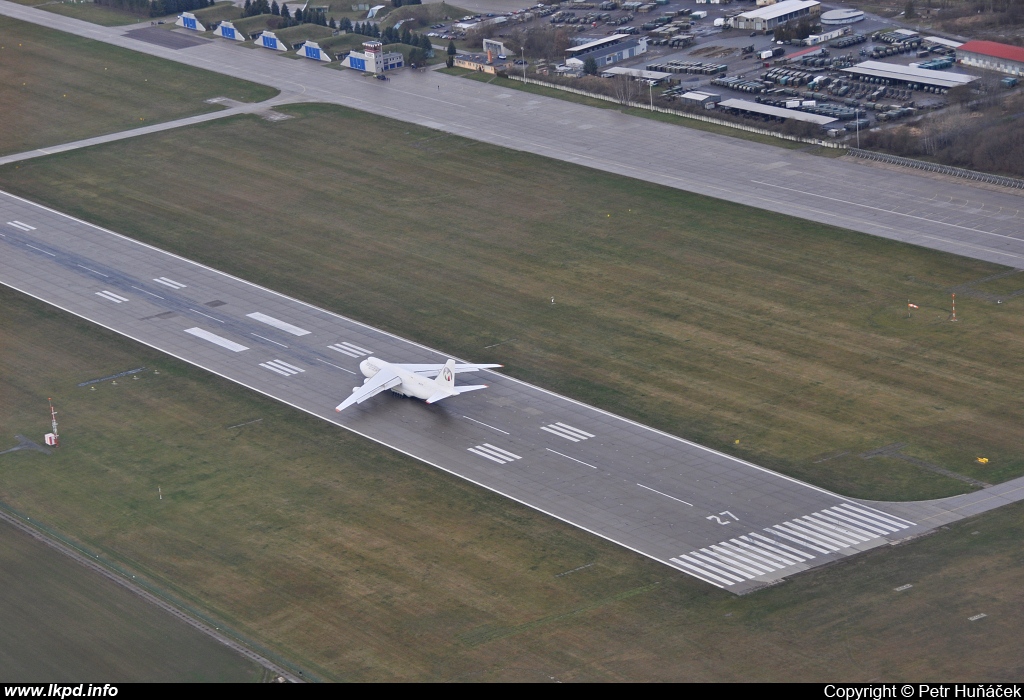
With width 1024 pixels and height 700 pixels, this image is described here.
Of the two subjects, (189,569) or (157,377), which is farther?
(157,377)

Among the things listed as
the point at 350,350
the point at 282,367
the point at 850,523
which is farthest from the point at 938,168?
the point at 282,367

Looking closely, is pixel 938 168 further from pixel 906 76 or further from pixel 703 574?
pixel 703 574

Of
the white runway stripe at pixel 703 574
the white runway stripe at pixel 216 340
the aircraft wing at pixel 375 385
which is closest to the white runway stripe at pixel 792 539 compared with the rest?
the white runway stripe at pixel 703 574

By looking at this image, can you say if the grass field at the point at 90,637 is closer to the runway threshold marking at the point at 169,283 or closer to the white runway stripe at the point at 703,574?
the white runway stripe at the point at 703,574
